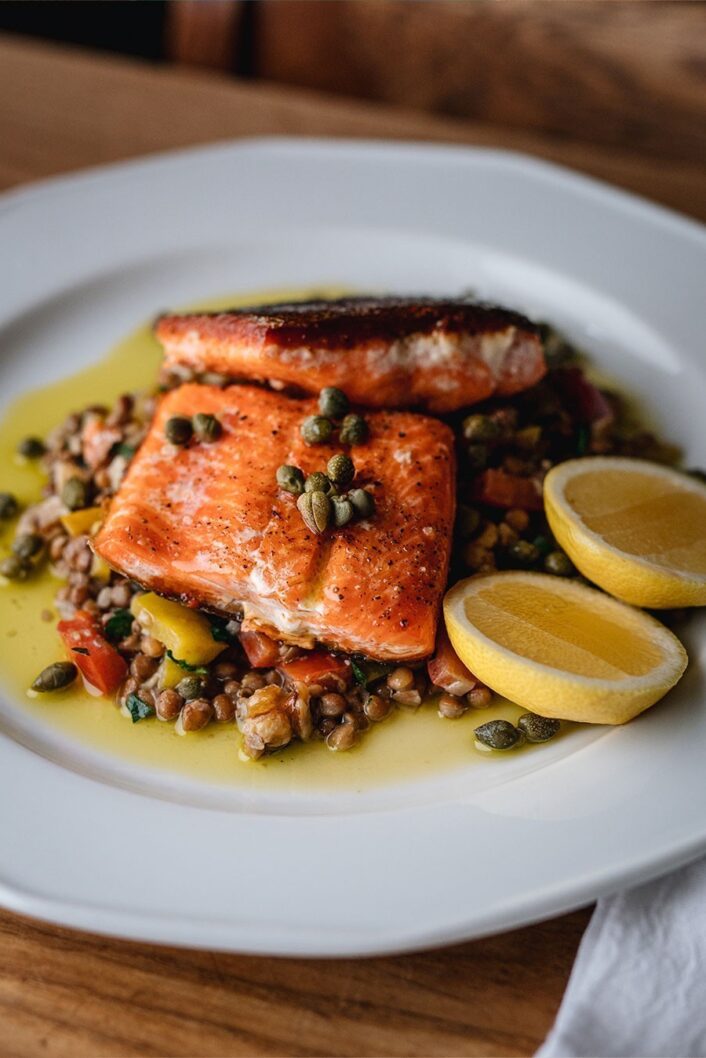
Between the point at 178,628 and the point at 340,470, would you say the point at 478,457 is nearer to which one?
the point at 340,470

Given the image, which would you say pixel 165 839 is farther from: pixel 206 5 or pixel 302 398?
pixel 206 5

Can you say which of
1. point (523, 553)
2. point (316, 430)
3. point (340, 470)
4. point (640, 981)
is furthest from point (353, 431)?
point (640, 981)

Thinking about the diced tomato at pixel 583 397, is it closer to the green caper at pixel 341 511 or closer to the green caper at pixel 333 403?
the green caper at pixel 333 403

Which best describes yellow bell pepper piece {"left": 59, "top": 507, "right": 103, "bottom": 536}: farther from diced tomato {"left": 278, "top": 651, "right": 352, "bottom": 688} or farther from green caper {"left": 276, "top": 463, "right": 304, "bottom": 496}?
diced tomato {"left": 278, "top": 651, "right": 352, "bottom": 688}

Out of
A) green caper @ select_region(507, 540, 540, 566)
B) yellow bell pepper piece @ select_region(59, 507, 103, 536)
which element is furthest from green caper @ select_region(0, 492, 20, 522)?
green caper @ select_region(507, 540, 540, 566)

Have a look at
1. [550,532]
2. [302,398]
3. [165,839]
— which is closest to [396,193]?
[302,398]

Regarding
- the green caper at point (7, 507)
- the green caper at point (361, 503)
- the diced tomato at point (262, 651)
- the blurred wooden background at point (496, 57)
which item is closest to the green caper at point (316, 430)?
the green caper at point (361, 503)
